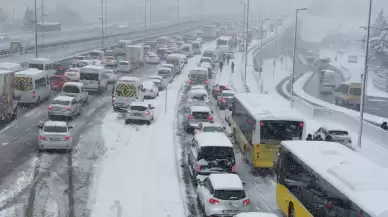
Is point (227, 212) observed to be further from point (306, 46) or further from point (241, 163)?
point (306, 46)

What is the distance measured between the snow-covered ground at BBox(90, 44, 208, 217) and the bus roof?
13.5ft

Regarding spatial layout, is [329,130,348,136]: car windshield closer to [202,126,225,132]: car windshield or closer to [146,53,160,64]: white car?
[202,126,225,132]: car windshield

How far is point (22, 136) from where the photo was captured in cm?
3216

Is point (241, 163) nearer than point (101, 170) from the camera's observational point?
No

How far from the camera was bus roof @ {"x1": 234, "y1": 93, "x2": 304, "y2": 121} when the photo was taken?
25125 mm

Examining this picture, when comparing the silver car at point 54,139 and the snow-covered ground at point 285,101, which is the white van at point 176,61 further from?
the silver car at point 54,139

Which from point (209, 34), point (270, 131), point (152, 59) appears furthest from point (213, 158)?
point (209, 34)

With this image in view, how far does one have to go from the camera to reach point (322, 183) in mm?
15977

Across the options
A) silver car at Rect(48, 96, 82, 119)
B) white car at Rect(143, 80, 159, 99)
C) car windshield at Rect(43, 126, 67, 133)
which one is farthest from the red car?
car windshield at Rect(43, 126, 67, 133)

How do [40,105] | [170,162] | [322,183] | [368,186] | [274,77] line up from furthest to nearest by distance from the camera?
1. [274,77]
2. [40,105]
3. [170,162]
4. [322,183]
5. [368,186]

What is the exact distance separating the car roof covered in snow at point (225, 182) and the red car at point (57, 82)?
107ft

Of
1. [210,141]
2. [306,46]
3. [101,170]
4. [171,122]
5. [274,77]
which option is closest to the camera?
[210,141]

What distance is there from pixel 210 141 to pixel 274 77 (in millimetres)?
68532

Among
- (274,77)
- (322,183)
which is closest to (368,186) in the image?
(322,183)
